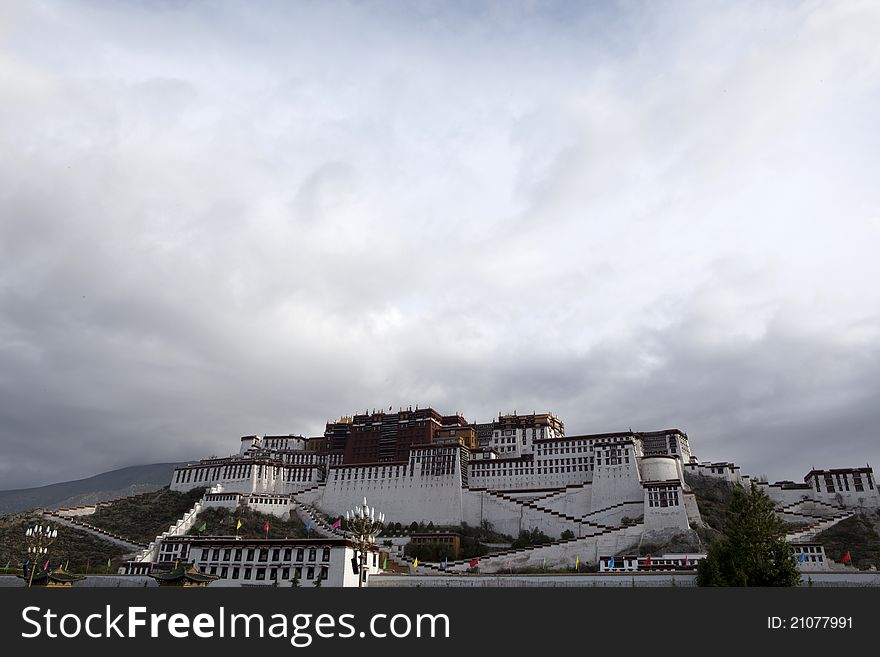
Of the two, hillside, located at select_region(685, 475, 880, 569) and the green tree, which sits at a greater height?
hillside, located at select_region(685, 475, 880, 569)

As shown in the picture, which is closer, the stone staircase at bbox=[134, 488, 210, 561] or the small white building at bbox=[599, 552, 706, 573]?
the small white building at bbox=[599, 552, 706, 573]

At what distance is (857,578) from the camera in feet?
143

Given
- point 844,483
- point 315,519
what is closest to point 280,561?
point 315,519

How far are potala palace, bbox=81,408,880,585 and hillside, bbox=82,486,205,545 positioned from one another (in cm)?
338

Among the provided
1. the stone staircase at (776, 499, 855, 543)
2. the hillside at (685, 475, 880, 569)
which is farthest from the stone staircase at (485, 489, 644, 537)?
the stone staircase at (776, 499, 855, 543)

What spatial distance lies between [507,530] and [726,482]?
30865 mm

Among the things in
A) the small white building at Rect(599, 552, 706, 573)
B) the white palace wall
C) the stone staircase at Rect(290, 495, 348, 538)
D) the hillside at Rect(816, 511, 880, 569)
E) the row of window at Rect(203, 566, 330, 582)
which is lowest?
the row of window at Rect(203, 566, 330, 582)

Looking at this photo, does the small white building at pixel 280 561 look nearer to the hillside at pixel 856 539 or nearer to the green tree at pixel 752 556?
the green tree at pixel 752 556

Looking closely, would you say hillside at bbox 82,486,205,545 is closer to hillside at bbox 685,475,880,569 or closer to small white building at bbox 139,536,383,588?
small white building at bbox 139,536,383,588

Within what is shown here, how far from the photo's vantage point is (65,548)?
76312 millimetres

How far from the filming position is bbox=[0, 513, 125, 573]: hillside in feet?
232
